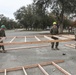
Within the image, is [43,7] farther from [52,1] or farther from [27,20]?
[27,20]

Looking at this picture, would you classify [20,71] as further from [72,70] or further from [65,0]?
[65,0]

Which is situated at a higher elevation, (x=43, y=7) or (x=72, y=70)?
(x=43, y=7)

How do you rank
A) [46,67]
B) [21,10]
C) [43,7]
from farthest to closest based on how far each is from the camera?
1. [21,10]
2. [43,7]
3. [46,67]

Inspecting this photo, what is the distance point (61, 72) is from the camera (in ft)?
19.9

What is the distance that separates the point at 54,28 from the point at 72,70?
17.8ft

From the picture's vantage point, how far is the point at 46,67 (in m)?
6.77

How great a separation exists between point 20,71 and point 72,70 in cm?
181

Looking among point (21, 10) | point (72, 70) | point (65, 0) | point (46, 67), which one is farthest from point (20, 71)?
point (21, 10)

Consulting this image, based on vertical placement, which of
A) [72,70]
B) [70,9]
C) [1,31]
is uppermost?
[70,9]

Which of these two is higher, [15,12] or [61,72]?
[15,12]

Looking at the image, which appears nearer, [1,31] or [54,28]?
[1,31]

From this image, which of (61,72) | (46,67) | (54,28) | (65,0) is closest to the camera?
(61,72)

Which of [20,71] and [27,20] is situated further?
[27,20]

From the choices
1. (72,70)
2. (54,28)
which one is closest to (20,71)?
(72,70)
